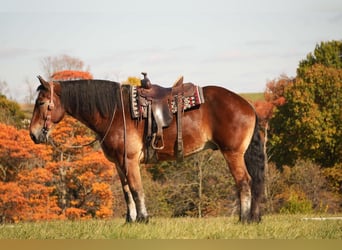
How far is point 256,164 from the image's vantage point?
8.73 meters

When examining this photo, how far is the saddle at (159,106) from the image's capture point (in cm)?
834

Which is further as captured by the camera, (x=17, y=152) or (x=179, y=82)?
(x=17, y=152)

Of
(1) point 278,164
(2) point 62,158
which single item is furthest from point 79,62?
(1) point 278,164

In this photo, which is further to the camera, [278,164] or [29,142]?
[278,164]

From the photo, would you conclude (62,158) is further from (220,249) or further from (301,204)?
(220,249)

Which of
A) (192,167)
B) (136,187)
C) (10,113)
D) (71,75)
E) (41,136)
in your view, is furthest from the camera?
(10,113)

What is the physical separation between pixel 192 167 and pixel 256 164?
18.4 meters

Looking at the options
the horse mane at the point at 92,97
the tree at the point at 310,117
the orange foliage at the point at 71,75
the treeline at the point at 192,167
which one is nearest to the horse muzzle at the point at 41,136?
the horse mane at the point at 92,97

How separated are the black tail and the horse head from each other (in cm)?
277

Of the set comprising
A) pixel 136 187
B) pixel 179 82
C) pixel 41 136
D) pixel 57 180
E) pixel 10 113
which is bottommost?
pixel 57 180

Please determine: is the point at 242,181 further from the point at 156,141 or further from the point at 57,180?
the point at 57,180

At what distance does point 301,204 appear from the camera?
17.2 meters

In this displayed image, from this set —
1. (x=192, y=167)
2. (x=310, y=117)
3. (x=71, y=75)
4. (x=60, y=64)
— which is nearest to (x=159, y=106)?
(x=71, y=75)

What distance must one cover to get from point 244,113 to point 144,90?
56.3 inches
